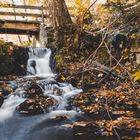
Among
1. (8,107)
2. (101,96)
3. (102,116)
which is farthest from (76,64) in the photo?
(102,116)

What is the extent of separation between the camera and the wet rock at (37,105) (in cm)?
725

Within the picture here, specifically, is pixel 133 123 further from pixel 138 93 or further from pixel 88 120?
pixel 138 93

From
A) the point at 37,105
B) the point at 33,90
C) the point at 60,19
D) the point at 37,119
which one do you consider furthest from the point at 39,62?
the point at 37,119

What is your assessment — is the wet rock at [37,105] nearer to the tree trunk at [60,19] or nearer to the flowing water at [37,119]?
the flowing water at [37,119]

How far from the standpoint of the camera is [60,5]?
12.5 m

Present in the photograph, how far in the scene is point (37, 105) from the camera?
7.50 meters

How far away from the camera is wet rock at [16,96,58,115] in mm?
7246

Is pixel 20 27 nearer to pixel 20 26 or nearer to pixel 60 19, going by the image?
pixel 20 26

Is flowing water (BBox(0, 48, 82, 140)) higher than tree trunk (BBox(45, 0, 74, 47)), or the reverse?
tree trunk (BBox(45, 0, 74, 47))

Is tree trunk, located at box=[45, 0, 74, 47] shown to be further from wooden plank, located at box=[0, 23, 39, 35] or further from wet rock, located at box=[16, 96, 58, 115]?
wet rock, located at box=[16, 96, 58, 115]

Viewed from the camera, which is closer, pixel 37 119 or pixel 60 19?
pixel 37 119

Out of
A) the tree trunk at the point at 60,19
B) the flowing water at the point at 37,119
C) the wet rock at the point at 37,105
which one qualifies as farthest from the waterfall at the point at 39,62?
the wet rock at the point at 37,105

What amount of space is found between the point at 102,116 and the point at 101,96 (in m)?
1.57

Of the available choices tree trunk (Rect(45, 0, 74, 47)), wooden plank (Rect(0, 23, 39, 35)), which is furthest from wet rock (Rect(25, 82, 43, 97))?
wooden plank (Rect(0, 23, 39, 35))
